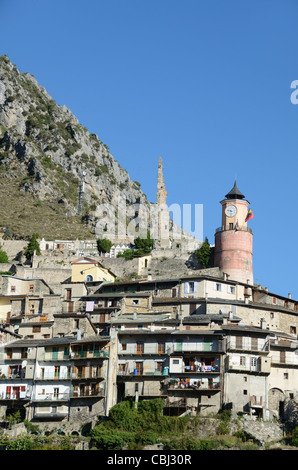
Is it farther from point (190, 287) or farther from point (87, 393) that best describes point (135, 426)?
point (190, 287)

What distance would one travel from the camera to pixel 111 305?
81562 mm

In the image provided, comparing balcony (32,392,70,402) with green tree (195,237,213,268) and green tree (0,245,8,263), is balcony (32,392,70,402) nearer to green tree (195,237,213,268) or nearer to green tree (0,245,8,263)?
green tree (195,237,213,268)

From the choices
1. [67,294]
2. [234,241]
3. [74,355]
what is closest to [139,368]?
[74,355]

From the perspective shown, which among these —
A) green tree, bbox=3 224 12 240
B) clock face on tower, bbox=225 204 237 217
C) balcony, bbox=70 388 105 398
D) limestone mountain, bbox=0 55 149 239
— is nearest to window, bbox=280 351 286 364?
balcony, bbox=70 388 105 398

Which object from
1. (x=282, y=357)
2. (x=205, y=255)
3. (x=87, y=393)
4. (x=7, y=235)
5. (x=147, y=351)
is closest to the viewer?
(x=87, y=393)

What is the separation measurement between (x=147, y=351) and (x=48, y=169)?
97.7m

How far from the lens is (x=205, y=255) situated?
10394 centimetres

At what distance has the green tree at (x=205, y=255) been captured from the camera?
103 metres

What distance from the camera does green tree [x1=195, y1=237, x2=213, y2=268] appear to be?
10346cm

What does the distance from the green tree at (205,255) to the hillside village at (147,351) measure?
15283 millimetres

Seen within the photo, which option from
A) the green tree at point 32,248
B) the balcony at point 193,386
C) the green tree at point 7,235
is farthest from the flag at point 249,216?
the green tree at point 7,235

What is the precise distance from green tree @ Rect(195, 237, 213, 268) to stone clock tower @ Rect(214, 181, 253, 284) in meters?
2.62
